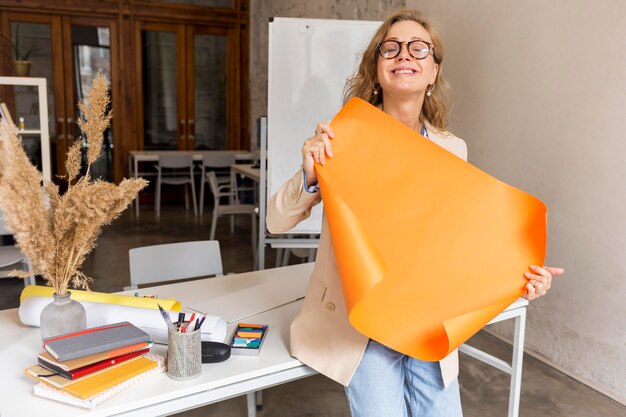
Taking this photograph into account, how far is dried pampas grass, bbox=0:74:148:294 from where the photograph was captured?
1.13 meters

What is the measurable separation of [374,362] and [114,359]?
0.64 m

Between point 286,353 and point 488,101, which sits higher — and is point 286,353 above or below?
below

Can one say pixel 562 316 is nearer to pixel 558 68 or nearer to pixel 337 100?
pixel 558 68

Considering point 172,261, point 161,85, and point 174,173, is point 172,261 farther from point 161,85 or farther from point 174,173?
point 161,85

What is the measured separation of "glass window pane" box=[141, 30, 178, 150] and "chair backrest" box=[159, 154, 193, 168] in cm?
119

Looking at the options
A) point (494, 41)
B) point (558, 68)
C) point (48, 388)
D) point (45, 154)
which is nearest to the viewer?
point (48, 388)

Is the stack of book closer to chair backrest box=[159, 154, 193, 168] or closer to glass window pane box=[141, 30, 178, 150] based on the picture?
chair backrest box=[159, 154, 193, 168]

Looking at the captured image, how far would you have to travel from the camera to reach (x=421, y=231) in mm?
1348

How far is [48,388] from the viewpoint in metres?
1.16

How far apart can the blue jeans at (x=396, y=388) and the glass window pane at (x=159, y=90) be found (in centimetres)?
750

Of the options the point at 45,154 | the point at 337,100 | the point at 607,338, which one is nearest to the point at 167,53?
the point at 45,154

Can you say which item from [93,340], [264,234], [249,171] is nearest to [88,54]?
[249,171]

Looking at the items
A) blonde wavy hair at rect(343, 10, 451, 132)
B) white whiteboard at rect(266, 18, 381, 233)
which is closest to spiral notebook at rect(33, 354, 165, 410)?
blonde wavy hair at rect(343, 10, 451, 132)

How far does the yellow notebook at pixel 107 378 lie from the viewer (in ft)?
3.71
